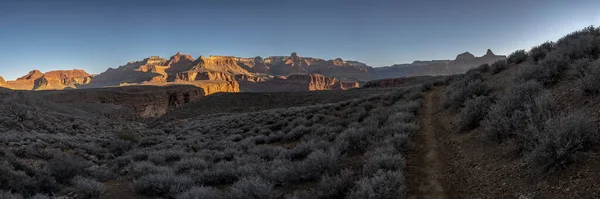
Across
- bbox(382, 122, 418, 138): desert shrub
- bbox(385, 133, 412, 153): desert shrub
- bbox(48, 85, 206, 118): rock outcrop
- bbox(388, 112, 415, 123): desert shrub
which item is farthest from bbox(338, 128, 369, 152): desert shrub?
bbox(48, 85, 206, 118): rock outcrop

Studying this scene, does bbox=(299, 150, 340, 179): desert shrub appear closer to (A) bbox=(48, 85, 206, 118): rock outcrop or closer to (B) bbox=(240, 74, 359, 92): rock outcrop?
(A) bbox=(48, 85, 206, 118): rock outcrop

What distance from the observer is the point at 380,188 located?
480 cm

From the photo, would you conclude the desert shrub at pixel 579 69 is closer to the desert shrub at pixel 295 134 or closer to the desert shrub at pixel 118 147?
the desert shrub at pixel 295 134

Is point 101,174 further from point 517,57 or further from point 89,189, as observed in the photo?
point 517,57

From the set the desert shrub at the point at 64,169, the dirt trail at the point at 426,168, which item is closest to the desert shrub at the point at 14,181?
the desert shrub at the point at 64,169

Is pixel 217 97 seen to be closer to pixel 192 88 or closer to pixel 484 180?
pixel 192 88

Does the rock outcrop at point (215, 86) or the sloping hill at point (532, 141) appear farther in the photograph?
the rock outcrop at point (215, 86)

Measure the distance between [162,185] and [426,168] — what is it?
18.0 feet

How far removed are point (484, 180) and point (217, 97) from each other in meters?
53.8

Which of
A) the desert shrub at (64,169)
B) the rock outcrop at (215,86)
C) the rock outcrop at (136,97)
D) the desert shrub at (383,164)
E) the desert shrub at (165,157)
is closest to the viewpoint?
the desert shrub at (383,164)

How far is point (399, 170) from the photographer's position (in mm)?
5578

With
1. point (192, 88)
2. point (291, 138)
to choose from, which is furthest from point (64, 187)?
point (192, 88)

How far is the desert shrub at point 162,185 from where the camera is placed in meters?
6.49

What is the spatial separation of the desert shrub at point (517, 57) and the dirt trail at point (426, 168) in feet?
25.0
